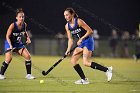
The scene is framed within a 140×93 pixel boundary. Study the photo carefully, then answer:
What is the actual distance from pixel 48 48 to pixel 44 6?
339 cm

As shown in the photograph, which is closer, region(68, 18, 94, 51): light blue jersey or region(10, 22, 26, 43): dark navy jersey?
region(68, 18, 94, 51): light blue jersey

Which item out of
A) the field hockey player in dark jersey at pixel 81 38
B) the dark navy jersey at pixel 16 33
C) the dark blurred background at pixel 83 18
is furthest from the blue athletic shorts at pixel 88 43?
the dark blurred background at pixel 83 18

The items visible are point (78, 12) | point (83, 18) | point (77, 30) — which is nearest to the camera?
point (77, 30)

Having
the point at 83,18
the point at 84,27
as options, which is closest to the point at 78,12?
the point at 83,18

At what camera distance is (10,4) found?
1212 inches

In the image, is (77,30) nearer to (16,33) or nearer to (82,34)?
(82,34)

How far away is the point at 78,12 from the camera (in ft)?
101

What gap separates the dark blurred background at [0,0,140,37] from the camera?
30438mm

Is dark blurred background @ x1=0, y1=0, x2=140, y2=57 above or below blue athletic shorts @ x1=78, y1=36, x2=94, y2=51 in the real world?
above

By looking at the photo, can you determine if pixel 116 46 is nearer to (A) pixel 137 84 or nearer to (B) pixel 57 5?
(B) pixel 57 5

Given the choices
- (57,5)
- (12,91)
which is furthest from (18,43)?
(57,5)

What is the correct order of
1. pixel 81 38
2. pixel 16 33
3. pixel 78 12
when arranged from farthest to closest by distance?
pixel 78 12, pixel 16 33, pixel 81 38

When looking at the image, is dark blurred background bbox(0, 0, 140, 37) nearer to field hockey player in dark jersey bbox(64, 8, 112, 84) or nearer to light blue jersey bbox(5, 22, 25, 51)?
light blue jersey bbox(5, 22, 25, 51)

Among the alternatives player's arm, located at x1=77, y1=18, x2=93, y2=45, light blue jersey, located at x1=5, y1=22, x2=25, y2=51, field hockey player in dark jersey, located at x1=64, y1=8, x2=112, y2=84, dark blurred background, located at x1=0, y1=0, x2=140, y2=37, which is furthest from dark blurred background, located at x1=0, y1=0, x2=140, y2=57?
player's arm, located at x1=77, y1=18, x2=93, y2=45
